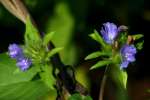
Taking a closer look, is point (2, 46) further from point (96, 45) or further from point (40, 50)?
point (40, 50)

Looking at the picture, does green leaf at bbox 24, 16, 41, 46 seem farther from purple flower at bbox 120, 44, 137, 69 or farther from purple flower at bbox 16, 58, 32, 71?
purple flower at bbox 120, 44, 137, 69

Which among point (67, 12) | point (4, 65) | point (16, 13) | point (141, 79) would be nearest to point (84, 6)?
point (67, 12)

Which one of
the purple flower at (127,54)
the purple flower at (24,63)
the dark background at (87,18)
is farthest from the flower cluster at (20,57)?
the dark background at (87,18)

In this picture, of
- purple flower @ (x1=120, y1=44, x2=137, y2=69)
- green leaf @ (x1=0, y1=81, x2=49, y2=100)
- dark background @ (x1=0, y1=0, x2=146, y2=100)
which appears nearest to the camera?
purple flower @ (x1=120, y1=44, x2=137, y2=69)

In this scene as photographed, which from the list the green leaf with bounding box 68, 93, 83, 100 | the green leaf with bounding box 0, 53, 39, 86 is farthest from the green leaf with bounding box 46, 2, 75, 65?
the green leaf with bounding box 68, 93, 83, 100

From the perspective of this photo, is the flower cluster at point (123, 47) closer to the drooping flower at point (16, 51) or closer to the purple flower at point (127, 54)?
the purple flower at point (127, 54)

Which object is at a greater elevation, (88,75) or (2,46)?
(2,46)
